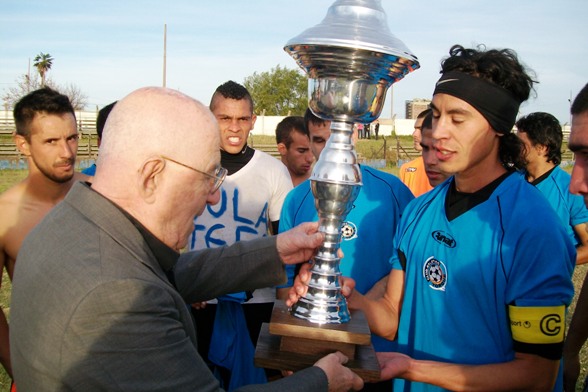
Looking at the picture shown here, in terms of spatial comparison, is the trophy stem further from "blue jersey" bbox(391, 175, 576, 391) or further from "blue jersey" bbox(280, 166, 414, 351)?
"blue jersey" bbox(280, 166, 414, 351)

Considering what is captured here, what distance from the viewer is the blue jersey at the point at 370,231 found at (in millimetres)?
3027

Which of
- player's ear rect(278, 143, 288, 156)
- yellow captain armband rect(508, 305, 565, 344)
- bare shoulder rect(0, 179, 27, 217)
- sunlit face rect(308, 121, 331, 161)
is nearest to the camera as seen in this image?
yellow captain armband rect(508, 305, 565, 344)

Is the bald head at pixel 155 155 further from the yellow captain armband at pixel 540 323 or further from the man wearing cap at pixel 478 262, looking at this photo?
the yellow captain armband at pixel 540 323

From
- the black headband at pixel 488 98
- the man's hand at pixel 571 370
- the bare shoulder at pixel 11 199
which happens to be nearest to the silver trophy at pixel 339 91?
the black headband at pixel 488 98

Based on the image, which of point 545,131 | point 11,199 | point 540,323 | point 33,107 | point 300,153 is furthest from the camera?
point 300,153

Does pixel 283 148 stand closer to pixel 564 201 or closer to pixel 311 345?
pixel 564 201

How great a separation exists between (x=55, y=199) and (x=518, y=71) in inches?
121

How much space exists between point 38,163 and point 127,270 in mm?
2566

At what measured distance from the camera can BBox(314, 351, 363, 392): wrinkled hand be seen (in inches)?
72.8

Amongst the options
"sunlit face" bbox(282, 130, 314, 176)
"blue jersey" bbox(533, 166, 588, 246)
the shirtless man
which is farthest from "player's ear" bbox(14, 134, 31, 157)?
"blue jersey" bbox(533, 166, 588, 246)

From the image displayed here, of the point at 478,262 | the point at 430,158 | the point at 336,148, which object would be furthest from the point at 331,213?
the point at 430,158

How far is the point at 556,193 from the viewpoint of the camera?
16.1ft

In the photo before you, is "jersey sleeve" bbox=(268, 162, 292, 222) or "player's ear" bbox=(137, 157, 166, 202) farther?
"jersey sleeve" bbox=(268, 162, 292, 222)

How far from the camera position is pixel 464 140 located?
227 centimetres
